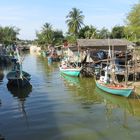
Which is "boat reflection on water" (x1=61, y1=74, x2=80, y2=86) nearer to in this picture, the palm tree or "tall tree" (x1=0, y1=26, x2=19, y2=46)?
the palm tree

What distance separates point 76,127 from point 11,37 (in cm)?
10422

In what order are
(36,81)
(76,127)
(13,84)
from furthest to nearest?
(36,81) → (13,84) → (76,127)

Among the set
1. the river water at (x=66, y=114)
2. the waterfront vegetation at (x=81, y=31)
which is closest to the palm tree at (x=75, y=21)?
the waterfront vegetation at (x=81, y=31)

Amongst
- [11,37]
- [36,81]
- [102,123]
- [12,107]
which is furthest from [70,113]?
[11,37]

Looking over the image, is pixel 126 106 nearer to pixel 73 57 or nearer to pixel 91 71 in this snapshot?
pixel 91 71

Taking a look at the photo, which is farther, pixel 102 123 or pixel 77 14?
pixel 77 14

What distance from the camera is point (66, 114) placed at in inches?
928

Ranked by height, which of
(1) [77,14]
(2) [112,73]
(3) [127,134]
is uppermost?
(1) [77,14]

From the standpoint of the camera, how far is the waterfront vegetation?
210 ft

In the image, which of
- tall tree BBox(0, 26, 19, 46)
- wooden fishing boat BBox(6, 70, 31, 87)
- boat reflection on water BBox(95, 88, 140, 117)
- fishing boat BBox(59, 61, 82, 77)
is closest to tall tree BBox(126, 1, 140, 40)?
fishing boat BBox(59, 61, 82, 77)

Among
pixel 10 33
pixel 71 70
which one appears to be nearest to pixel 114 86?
pixel 71 70

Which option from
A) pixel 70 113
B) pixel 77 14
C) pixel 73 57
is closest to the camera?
pixel 70 113

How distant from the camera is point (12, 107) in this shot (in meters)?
26.1

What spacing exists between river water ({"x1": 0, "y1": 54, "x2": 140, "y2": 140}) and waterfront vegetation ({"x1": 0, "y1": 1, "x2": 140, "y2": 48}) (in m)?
31.9
